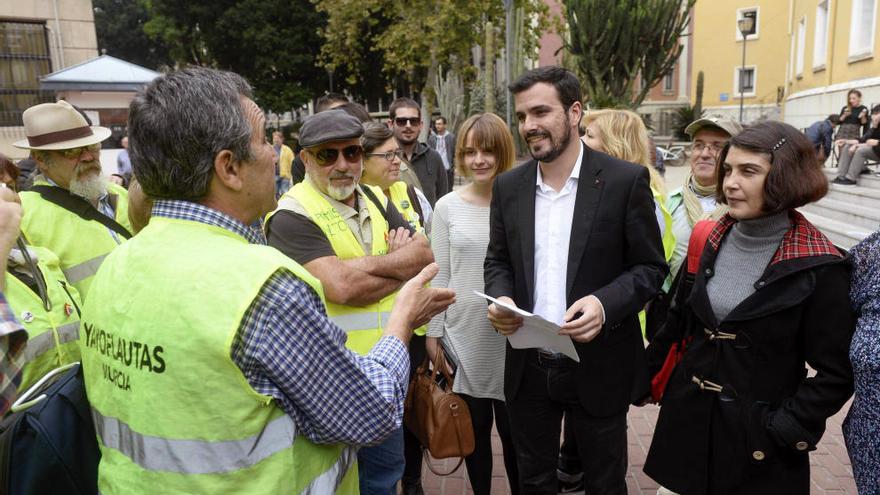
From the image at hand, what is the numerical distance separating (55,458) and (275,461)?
0.59 meters

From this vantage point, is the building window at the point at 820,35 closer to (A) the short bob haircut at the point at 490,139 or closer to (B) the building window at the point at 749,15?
(B) the building window at the point at 749,15

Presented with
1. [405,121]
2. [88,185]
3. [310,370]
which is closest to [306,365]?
[310,370]

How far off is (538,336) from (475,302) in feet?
2.69

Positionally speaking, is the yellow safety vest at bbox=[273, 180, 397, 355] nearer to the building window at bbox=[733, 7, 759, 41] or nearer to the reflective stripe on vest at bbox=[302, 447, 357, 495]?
the reflective stripe on vest at bbox=[302, 447, 357, 495]

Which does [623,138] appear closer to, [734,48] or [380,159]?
[380,159]

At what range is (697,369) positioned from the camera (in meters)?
2.41

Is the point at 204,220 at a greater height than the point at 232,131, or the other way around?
the point at 232,131

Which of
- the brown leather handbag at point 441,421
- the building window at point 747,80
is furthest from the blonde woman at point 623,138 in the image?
the building window at point 747,80

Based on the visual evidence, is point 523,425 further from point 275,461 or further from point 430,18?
point 430,18

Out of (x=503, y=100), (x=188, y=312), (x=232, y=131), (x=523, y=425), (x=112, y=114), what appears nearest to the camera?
(x=188, y=312)

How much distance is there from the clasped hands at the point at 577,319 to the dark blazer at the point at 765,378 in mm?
443

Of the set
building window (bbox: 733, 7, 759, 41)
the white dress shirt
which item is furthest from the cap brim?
building window (bbox: 733, 7, 759, 41)

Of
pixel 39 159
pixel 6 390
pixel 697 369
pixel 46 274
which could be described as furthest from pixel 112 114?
pixel 697 369

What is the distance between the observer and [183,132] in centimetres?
143
